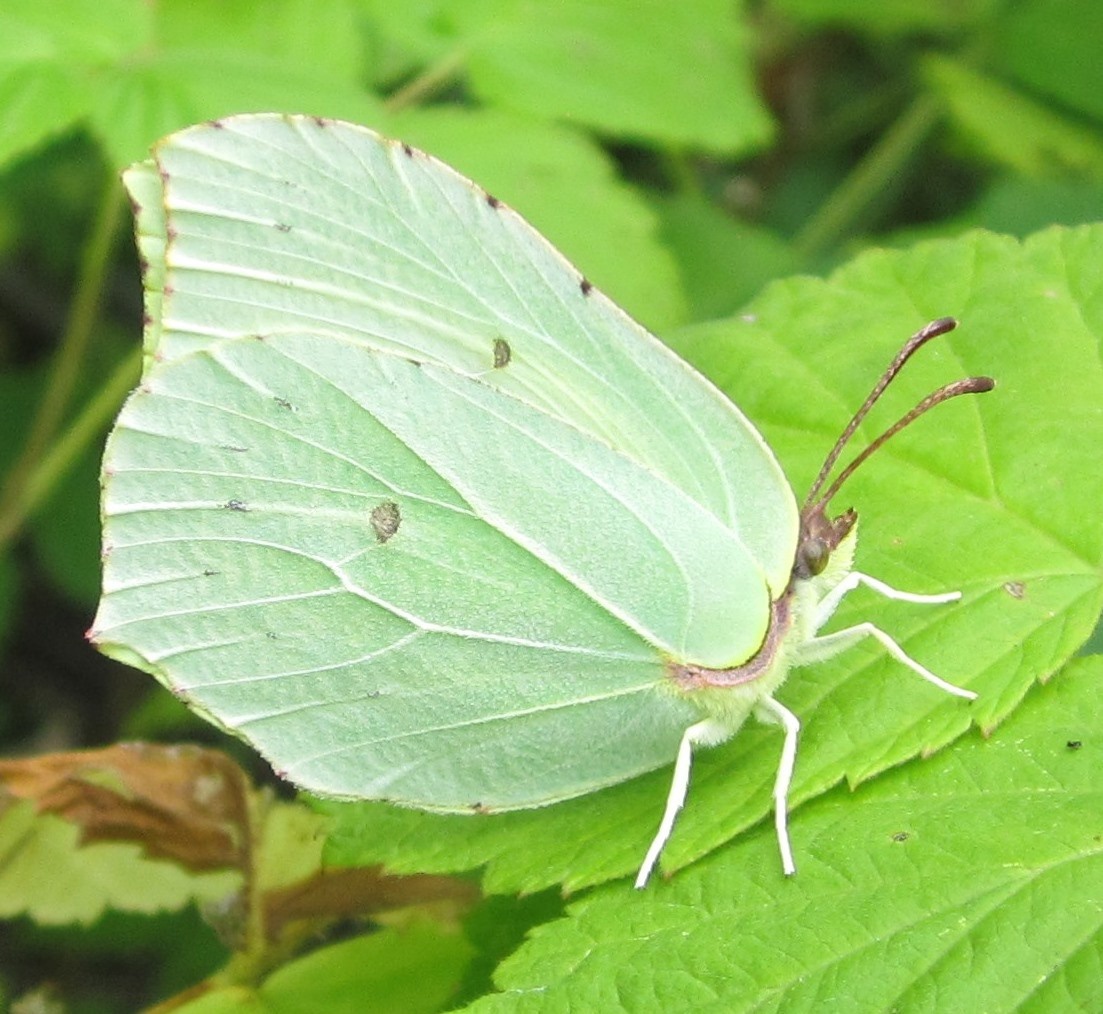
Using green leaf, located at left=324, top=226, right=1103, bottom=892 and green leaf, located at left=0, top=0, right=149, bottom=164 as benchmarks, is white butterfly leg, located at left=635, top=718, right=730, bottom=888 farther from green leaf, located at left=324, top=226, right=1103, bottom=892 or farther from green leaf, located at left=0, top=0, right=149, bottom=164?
green leaf, located at left=0, top=0, right=149, bottom=164

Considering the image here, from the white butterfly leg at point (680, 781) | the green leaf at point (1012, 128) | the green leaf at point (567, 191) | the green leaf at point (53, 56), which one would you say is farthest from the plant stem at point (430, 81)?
the white butterfly leg at point (680, 781)

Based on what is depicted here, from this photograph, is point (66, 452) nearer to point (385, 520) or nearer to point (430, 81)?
point (430, 81)

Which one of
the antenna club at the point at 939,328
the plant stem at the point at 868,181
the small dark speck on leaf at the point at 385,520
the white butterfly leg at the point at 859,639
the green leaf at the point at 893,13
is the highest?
the antenna club at the point at 939,328

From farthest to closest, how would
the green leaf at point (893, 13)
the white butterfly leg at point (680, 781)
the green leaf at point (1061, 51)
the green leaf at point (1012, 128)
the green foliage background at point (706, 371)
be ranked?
the green leaf at point (893, 13) → the green leaf at point (1061, 51) → the green leaf at point (1012, 128) → the white butterfly leg at point (680, 781) → the green foliage background at point (706, 371)

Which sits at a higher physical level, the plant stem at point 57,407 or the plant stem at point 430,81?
the plant stem at point 430,81

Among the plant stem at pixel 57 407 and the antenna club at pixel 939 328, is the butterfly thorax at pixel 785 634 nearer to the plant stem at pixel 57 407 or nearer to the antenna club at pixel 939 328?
the antenna club at pixel 939 328

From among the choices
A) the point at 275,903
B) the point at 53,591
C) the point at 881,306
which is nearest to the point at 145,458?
the point at 275,903
